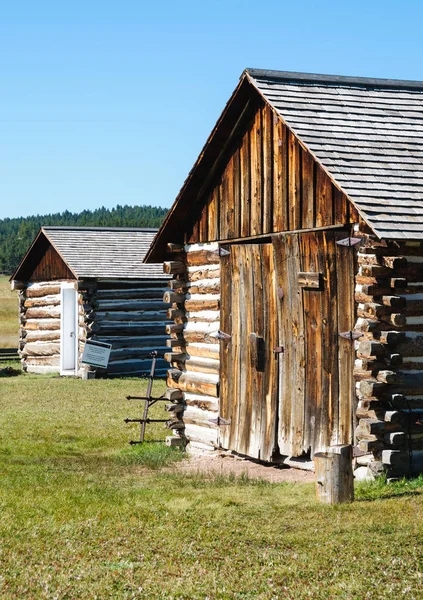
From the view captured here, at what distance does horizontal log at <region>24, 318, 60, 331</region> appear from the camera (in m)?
31.2

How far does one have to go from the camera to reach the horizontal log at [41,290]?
102 feet

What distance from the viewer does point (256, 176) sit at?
14.6m

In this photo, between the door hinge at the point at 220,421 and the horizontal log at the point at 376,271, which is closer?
the horizontal log at the point at 376,271

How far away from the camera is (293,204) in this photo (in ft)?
44.9

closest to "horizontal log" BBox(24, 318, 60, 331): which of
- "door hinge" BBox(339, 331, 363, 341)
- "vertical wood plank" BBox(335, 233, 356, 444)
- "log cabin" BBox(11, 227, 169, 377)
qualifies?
"log cabin" BBox(11, 227, 169, 377)

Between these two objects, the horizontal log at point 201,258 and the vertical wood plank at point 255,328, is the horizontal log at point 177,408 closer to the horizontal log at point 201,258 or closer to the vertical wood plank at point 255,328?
the vertical wood plank at point 255,328

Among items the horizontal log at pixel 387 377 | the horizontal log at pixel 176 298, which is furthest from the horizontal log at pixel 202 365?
the horizontal log at pixel 387 377

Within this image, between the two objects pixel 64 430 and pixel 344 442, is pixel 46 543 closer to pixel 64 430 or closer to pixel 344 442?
pixel 344 442

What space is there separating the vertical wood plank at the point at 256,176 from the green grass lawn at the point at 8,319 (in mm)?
34445

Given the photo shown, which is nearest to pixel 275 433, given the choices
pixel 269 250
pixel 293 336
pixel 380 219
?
pixel 293 336

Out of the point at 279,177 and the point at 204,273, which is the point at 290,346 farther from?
the point at 204,273


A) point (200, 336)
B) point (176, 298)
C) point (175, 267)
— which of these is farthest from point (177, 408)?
point (175, 267)

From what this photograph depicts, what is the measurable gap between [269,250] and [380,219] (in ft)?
8.63

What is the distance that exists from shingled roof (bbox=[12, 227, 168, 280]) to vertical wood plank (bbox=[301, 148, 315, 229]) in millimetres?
15901
